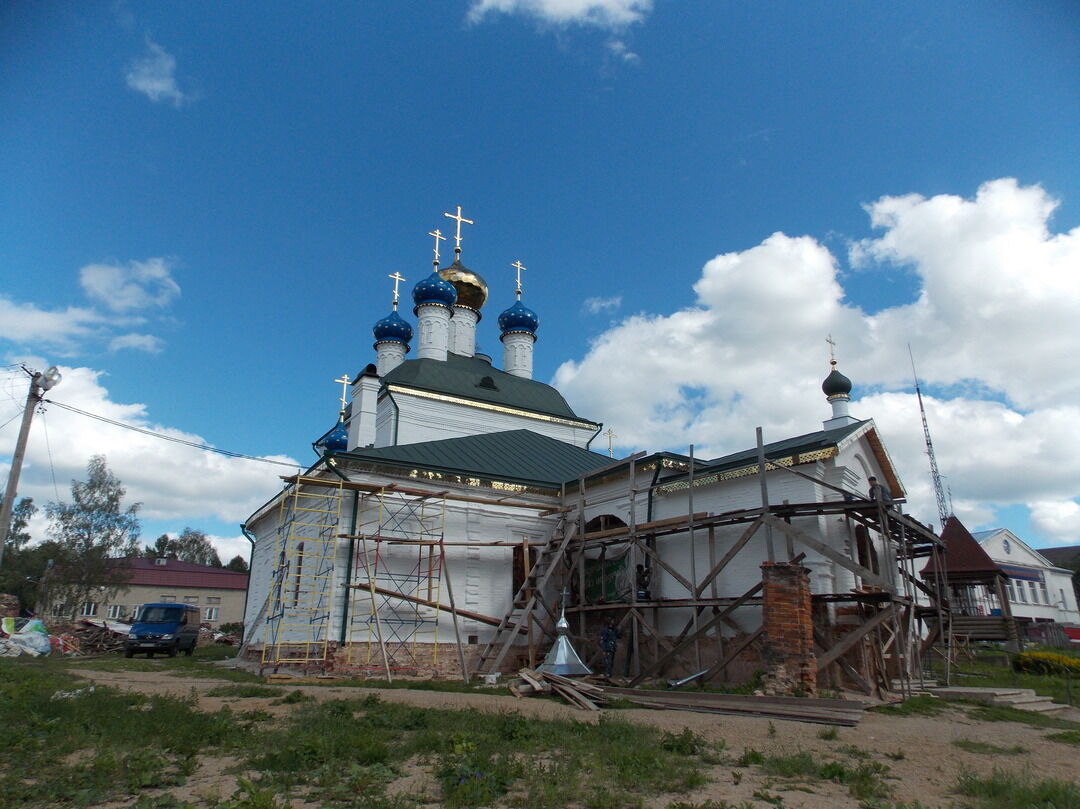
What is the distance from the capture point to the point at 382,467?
14477 mm

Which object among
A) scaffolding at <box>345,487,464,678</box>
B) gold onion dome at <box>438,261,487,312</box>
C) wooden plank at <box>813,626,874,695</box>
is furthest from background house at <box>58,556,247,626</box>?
wooden plank at <box>813,626,874,695</box>

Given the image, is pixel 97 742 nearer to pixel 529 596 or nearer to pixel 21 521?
pixel 529 596

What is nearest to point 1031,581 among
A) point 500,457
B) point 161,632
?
point 500,457

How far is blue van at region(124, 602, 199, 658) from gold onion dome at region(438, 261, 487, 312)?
12.8 m

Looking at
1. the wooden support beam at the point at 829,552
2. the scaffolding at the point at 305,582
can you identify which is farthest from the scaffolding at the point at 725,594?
the scaffolding at the point at 305,582

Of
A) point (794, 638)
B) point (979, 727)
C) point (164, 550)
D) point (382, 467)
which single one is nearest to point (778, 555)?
point (794, 638)

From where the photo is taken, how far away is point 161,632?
19.3 metres

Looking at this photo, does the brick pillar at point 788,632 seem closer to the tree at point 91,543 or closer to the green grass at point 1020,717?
the green grass at point 1020,717

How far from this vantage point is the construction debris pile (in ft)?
26.2

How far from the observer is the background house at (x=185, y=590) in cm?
3922

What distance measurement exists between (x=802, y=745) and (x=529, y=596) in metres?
8.30

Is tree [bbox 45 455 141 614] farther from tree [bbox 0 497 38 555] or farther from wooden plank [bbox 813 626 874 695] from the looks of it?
wooden plank [bbox 813 626 874 695]

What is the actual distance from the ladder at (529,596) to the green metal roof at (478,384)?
21.4 feet

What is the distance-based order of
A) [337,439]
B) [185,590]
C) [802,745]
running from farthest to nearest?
[185,590], [337,439], [802,745]
